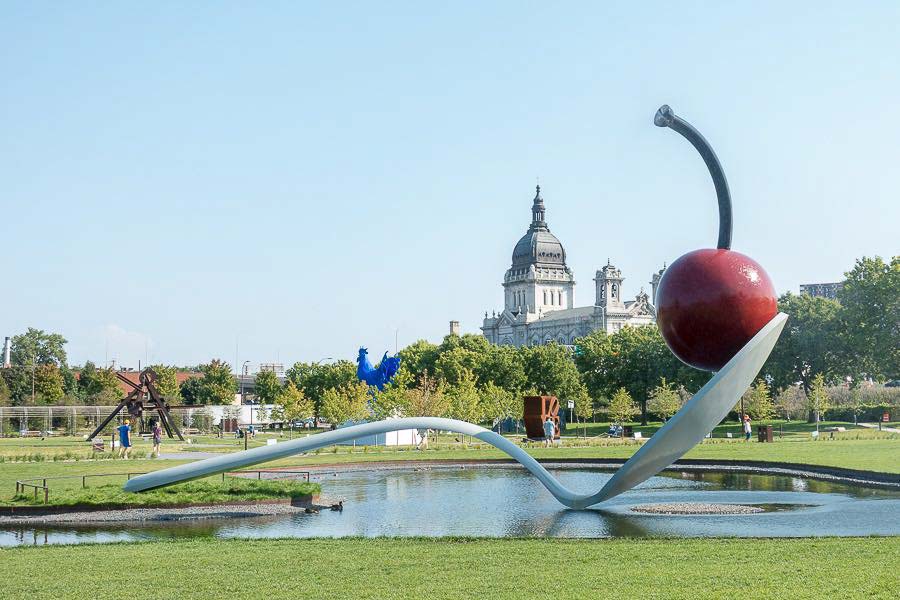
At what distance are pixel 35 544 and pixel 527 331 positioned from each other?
168443 millimetres

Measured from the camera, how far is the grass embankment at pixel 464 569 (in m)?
12.2

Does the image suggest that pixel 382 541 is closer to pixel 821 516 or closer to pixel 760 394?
pixel 821 516

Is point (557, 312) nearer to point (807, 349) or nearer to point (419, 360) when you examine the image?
point (419, 360)

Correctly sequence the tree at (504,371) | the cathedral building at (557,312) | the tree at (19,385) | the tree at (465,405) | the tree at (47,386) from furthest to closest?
the cathedral building at (557,312), the tree at (19,385), the tree at (47,386), the tree at (504,371), the tree at (465,405)

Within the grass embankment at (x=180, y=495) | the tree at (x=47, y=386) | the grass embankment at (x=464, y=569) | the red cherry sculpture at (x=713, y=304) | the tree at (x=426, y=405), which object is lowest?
the grass embankment at (x=464, y=569)

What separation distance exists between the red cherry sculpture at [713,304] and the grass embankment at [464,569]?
11.6 feet

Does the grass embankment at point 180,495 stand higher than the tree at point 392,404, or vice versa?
the tree at point 392,404

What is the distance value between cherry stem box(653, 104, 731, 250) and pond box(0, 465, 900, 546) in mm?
5369

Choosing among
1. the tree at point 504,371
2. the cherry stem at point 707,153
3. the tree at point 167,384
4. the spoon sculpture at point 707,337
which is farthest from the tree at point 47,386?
the cherry stem at point 707,153

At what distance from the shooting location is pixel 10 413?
2628 inches

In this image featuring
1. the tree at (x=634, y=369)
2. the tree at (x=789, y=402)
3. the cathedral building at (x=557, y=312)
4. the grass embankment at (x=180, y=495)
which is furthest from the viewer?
the cathedral building at (x=557, y=312)

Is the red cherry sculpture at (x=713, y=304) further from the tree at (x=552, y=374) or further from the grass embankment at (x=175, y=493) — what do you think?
the tree at (x=552, y=374)

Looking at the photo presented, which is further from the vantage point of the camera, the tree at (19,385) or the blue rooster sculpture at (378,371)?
the tree at (19,385)

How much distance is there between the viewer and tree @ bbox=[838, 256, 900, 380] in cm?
6600
